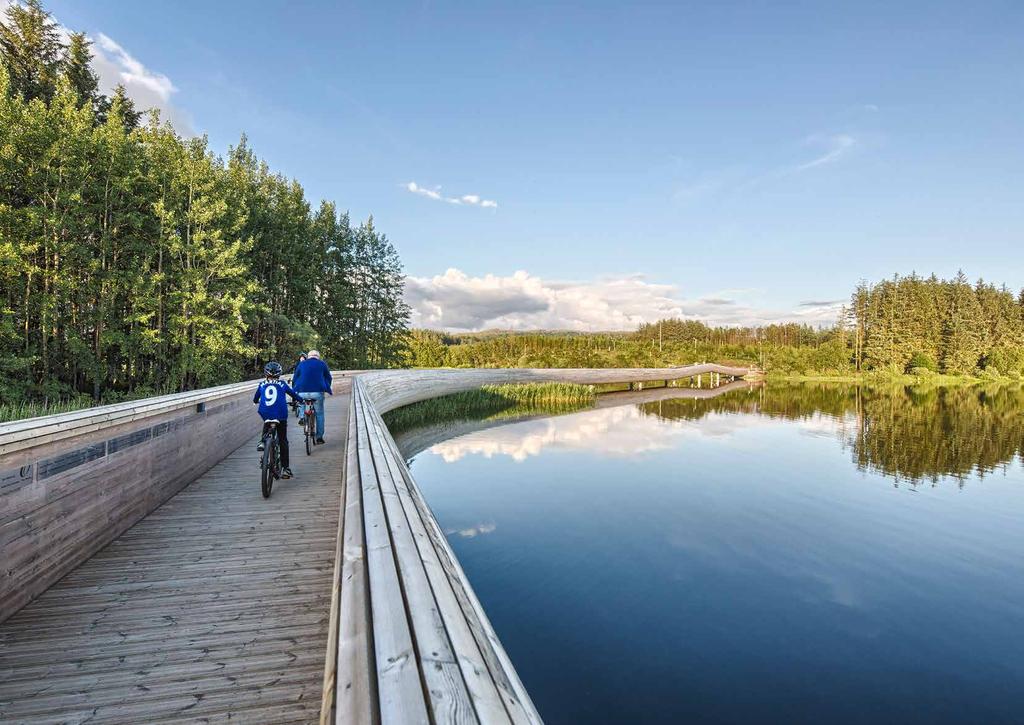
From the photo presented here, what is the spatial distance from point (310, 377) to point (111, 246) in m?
19.8

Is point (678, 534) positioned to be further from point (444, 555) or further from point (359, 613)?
point (359, 613)

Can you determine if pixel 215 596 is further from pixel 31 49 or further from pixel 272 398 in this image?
pixel 31 49

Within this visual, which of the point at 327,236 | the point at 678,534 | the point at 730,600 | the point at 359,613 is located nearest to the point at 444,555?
the point at 359,613

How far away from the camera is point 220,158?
32781 millimetres

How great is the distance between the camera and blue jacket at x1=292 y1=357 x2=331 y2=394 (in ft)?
31.3

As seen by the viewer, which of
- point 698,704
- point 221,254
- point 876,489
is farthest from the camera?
point 221,254

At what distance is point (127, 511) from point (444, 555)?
15.4ft

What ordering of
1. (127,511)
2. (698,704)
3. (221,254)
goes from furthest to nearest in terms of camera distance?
(221,254), (127,511), (698,704)

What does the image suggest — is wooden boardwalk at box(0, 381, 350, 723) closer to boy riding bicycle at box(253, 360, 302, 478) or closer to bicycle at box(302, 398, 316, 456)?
boy riding bicycle at box(253, 360, 302, 478)

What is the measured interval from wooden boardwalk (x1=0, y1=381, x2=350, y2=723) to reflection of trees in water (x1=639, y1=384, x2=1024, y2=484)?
16112 mm

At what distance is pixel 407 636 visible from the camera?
1635 millimetres

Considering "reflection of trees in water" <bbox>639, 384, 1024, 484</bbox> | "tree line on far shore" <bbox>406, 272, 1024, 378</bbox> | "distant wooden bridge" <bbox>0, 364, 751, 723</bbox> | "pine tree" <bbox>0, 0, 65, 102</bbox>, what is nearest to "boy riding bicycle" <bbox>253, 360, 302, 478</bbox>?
"distant wooden bridge" <bbox>0, 364, 751, 723</bbox>

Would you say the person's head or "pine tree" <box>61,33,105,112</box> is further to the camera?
"pine tree" <box>61,33,105,112</box>

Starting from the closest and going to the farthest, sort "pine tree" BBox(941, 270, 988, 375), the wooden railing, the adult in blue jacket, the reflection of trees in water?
1. the wooden railing
2. the adult in blue jacket
3. the reflection of trees in water
4. "pine tree" BBox(941, 270, 988, 375)
